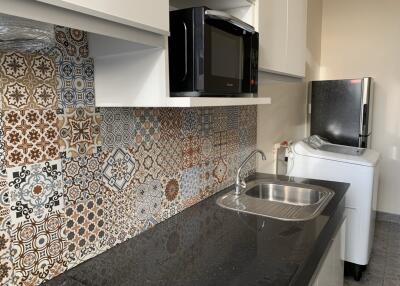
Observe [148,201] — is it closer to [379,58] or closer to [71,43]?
[71,43]

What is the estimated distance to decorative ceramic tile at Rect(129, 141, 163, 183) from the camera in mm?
1241

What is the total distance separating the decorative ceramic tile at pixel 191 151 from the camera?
1520mm

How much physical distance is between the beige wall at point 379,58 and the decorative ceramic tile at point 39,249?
3.43m

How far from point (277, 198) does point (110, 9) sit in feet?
5.12

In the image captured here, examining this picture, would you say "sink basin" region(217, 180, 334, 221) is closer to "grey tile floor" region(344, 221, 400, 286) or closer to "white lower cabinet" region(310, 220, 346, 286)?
"white lower cabinet" region(310, 220, 346, 286)

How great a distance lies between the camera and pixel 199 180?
1.65 metres

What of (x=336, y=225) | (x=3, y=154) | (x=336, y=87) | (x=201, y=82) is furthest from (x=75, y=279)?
(x=336, y=87)

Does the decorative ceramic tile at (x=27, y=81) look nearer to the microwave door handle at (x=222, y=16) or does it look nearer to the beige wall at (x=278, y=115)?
the microwave door handle at (x=222, y=16)

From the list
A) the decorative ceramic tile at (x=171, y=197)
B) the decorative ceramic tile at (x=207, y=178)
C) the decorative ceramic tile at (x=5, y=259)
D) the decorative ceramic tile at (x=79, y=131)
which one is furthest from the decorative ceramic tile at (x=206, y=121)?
the decorative ceramic tile at (x=5, y=259)

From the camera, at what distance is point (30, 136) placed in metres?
0.89

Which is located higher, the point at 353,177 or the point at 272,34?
the point at 272,34

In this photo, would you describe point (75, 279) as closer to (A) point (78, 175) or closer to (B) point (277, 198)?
(A) point (78, 175)

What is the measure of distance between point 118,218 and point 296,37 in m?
1.42

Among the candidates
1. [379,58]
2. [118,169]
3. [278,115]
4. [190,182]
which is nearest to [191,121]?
[190,182]
